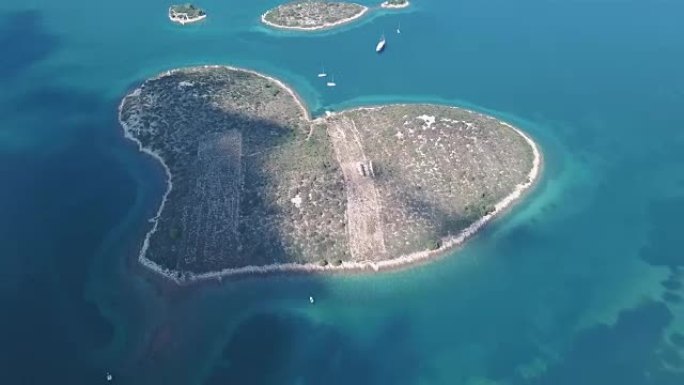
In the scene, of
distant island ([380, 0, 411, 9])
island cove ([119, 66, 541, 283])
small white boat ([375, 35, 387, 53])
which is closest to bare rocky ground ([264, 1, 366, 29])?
distant island ([380, 0, 411, 9])

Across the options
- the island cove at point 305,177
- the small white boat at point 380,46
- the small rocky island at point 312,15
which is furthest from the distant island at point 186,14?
the small white boat at point 380,46

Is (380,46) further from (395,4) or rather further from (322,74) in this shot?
(395,4)

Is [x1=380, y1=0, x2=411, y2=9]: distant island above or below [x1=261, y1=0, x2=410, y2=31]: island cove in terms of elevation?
above

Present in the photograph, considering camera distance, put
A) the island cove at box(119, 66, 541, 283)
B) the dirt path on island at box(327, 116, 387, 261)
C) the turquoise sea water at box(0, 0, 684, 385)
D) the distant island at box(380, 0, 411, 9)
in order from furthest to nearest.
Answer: the distant island at box(380, 0, 411, 9)
the dirt path on island at box(327, 116, 387, 261)
the island cove at box(119, 66, 541, 283)
the turquoise sea water at box(0, 0, 684, 385)

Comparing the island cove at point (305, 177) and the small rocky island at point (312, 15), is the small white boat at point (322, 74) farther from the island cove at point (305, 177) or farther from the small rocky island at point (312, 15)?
the small rocky island at point (312, 15)

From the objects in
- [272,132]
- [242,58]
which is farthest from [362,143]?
[242,58]

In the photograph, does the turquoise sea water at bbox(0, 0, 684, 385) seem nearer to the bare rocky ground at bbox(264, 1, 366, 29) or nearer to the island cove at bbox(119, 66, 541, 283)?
the island cove at bbox(119, 66, 541, 283)
